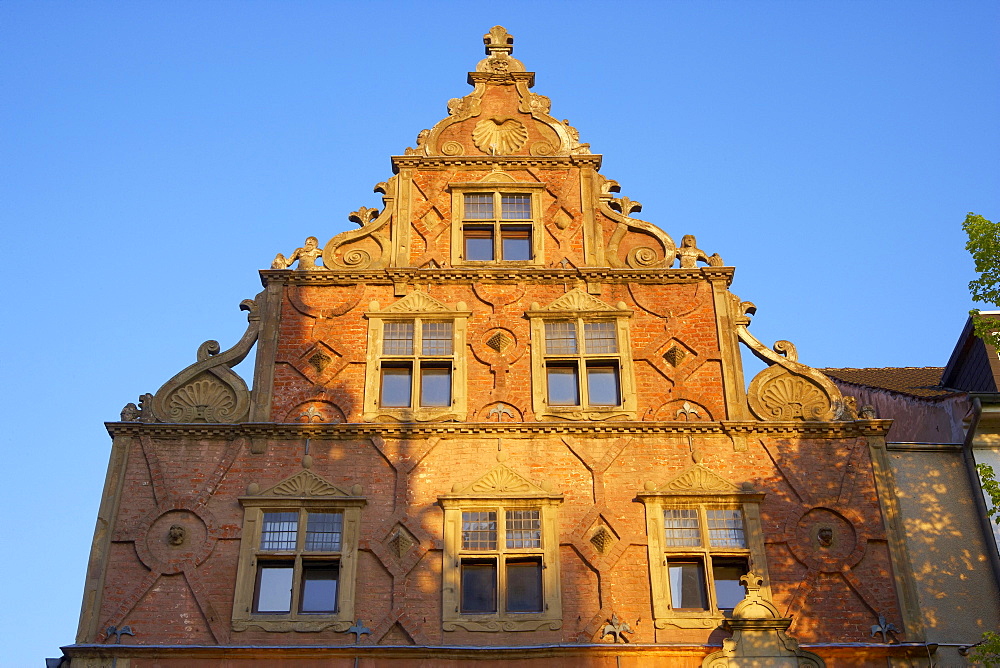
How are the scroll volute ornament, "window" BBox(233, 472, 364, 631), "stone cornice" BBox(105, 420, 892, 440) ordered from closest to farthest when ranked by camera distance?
1. "window" BBox(233, 472, 364, 631)
2. "stone cornice" BBox(105, 420, 892, 440)
3. the scroll volute ornament

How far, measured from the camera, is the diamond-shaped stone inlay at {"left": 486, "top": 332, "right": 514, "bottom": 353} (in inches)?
713

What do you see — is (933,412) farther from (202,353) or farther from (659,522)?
(202,353)

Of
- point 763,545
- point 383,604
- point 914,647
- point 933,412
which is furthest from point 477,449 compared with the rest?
point 933,412

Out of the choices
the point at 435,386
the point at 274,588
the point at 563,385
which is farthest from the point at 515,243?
the point at 274,588

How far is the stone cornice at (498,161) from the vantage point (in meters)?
20.4

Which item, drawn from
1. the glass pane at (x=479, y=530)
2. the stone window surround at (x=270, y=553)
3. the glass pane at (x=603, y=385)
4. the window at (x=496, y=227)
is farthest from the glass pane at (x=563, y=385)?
the stone window surround at (x=270, y=553)

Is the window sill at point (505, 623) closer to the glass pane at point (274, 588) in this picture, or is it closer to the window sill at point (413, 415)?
the glass pane at point (274, 588)

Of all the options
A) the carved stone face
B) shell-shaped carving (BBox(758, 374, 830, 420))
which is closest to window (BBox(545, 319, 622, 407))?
shell-shaped carving (BBox(758, 374, 830, 420))

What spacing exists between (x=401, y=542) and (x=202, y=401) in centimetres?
380

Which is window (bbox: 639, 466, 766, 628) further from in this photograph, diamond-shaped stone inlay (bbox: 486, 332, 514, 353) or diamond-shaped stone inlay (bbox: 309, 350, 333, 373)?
diamond-shaped stone inlay (bbox: 309, 350, 333, 373)

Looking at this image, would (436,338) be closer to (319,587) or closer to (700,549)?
(319,587)

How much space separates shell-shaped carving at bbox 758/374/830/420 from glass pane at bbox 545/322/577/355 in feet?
9.52

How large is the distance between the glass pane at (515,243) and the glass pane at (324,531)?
17.5ft

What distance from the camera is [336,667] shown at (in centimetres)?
1525
